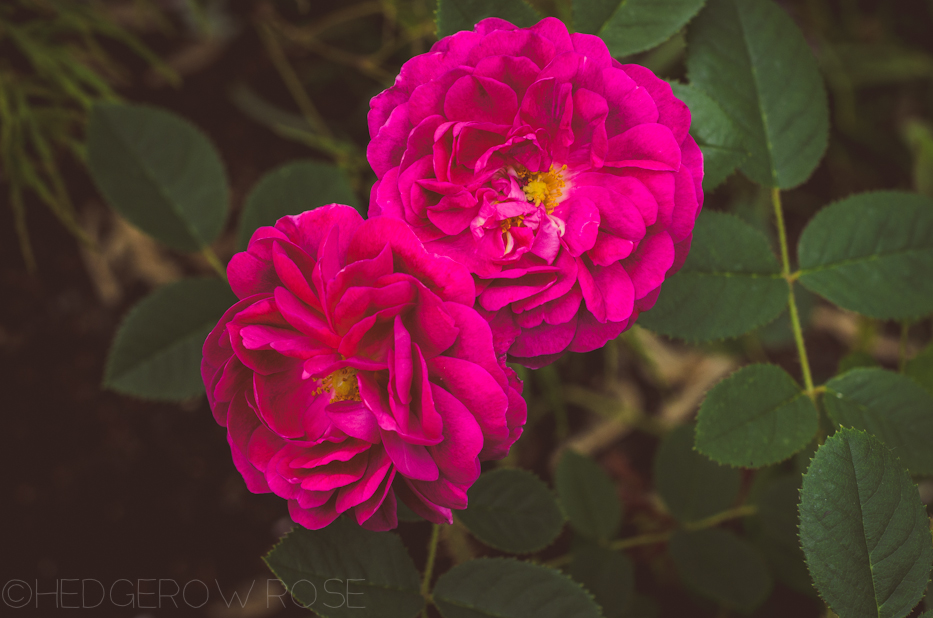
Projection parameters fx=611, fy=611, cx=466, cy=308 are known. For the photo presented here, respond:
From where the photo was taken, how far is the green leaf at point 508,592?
671 millimetres

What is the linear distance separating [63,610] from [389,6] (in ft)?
4.17


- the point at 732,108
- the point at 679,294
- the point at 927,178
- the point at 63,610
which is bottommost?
the point at 63,610

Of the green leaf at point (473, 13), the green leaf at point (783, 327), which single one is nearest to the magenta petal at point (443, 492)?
the green leaf at point (473, 13)

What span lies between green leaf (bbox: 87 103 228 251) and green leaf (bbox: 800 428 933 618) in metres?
0.86

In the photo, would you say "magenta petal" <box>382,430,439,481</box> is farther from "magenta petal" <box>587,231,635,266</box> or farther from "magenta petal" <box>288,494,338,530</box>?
"magenta petal" <box>587,231,635,266</box>

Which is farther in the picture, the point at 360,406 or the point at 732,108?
the point at 732,108

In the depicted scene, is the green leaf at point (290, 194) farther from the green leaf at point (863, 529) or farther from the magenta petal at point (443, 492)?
the green leaf at point (863, 529)

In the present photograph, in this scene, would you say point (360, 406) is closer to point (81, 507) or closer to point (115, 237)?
point (81, 507)

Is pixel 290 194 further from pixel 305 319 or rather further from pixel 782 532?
pixel 782 532

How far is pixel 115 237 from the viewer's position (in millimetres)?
1345

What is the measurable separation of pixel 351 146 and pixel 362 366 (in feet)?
3.08

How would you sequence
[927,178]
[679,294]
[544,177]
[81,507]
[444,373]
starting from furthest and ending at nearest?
[927,178] → [81,507] → [679,294] → [544,177] → [444,373]

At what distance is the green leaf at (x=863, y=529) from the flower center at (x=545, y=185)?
360mm

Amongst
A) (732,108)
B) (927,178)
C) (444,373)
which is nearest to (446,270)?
(444,373)
